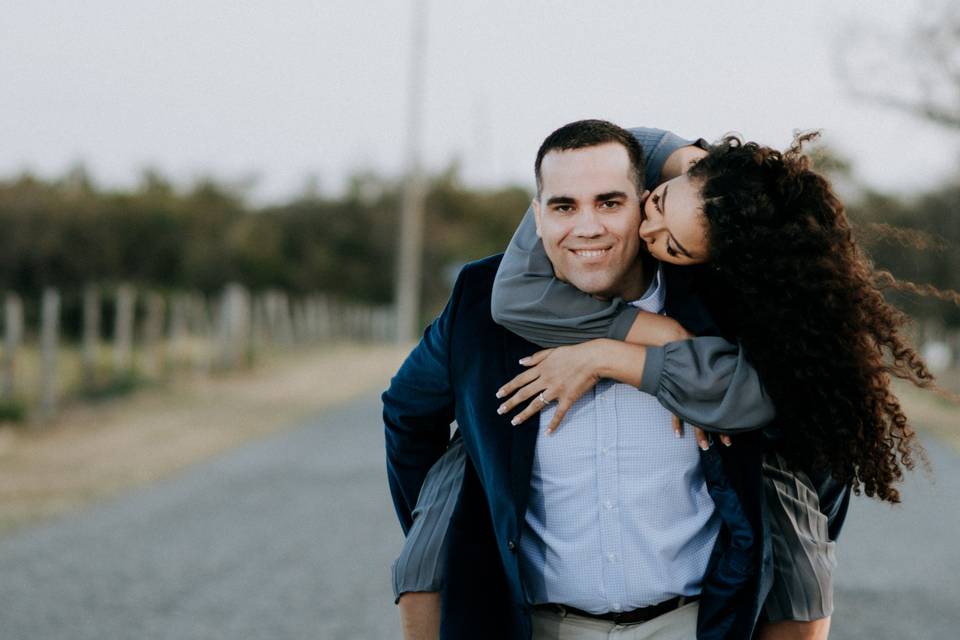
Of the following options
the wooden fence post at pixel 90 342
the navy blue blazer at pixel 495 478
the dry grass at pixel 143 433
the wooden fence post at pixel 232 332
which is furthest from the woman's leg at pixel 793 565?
the wooden fence post at pixel 232 332

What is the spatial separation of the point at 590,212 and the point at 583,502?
26.2 inches

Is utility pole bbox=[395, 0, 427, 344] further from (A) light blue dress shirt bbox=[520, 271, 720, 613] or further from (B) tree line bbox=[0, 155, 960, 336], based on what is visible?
(A) light blue dress shirt bbox=[520, 271, 720, 613]

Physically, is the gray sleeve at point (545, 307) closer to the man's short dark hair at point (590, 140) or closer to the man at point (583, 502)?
the man at point (583, 502)

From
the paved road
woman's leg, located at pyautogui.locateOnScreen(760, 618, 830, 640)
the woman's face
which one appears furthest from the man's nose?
the paved road

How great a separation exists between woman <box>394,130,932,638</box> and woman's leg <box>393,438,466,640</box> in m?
0.32

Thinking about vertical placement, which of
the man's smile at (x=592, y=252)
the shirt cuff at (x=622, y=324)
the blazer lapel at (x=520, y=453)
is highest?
the man's smile at (x=592, y=252)

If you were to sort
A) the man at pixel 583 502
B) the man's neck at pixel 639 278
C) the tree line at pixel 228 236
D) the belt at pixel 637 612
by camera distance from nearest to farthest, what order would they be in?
the man at pixel 583 502 → the belt at pixel 637 612 → the man's neck at pixel 639 278 → the tree line at pixel 228 236

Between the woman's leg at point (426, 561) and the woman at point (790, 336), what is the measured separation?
318 millimetres

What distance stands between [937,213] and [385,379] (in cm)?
1219

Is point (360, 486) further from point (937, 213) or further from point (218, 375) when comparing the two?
point (937, 213)

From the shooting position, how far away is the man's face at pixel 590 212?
132 inches

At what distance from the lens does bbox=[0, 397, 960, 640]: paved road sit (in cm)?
712

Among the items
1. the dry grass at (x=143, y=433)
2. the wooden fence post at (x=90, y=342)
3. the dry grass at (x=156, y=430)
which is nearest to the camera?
the dry grass at (x=143, y=433)

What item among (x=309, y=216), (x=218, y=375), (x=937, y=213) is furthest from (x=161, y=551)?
(x=309, y=216)
